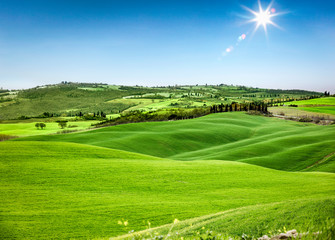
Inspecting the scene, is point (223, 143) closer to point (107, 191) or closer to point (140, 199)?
point (107, 191)

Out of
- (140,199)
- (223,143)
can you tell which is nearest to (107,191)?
(140,199)

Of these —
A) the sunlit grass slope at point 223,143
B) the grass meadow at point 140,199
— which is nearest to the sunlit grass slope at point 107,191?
the grass meadow at point 140,199

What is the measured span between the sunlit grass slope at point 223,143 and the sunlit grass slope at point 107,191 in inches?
808

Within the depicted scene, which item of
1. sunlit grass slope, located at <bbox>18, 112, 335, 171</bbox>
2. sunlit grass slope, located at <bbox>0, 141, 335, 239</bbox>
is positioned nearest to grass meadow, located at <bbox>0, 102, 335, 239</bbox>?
sunlit grass slope, located at <bbox>0, 141, 335, 239</bbox>

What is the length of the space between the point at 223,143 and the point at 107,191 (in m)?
54.5

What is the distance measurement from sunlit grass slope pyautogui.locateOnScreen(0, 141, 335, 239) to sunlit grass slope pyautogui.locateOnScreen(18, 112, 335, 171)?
20518mm

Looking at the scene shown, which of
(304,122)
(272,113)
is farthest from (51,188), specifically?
(272,113)

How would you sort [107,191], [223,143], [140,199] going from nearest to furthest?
[140,199] < [107,191] < [223,143]

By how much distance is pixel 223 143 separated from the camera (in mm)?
66812

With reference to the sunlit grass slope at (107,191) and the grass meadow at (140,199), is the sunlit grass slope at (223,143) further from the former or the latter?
the sunlit grass slope at (107,191)

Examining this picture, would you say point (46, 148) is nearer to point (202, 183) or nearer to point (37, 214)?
point (37, 214)

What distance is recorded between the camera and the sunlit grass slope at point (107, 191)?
Answer: 11.2 metres

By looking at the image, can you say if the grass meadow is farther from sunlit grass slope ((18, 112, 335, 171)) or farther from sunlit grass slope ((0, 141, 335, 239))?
sunlit grass slope ((18, 112, 335, 171))

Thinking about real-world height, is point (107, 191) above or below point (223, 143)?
above
